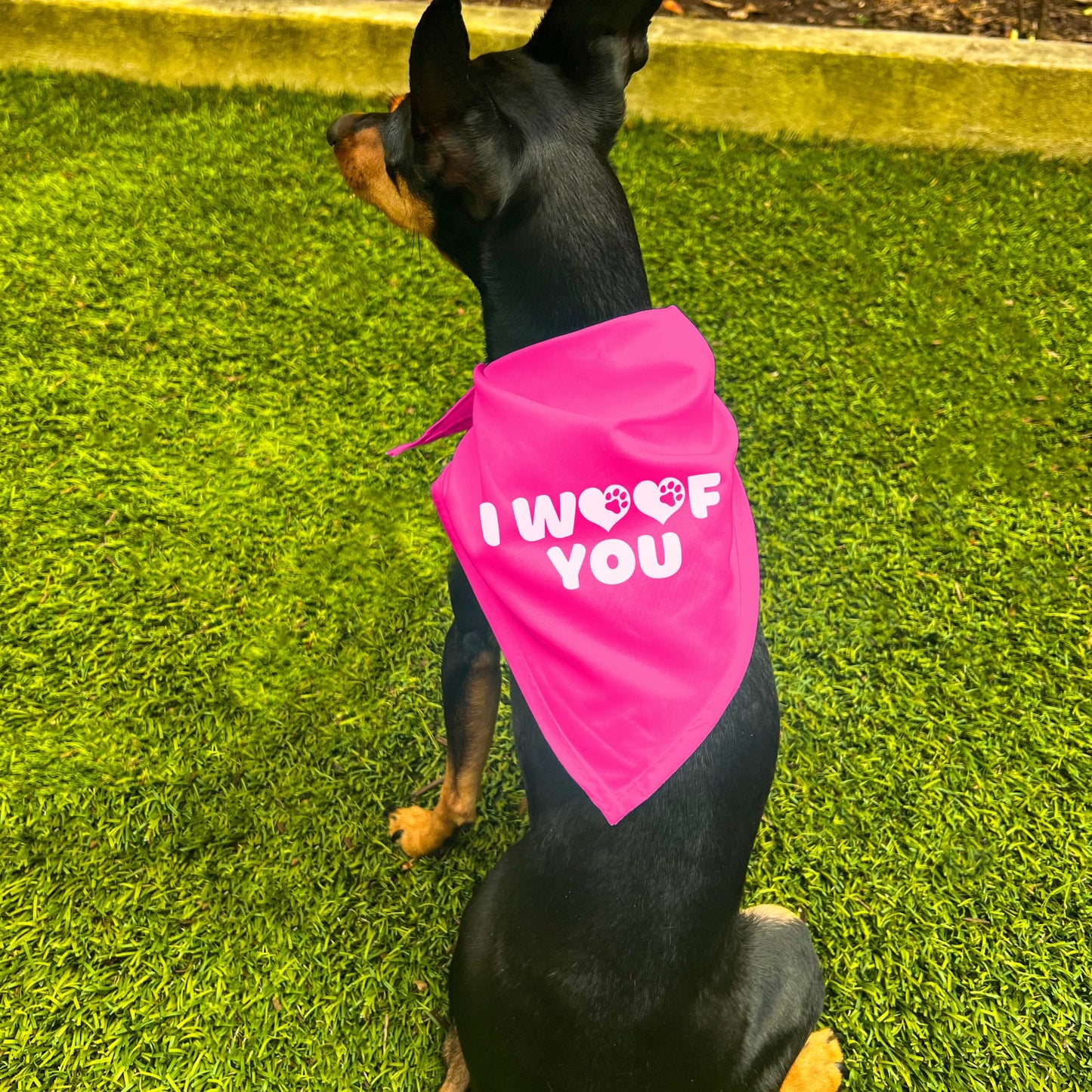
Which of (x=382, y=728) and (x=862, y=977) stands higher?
(x=382, y=728)

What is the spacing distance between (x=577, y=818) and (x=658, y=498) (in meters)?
0.63

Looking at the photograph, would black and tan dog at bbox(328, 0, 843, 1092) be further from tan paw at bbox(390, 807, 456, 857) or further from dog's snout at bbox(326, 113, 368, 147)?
tan paw at bbox(390, 807, 456, 857)

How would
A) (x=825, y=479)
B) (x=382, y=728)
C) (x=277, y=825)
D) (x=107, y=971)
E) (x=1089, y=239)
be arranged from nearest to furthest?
(x=107, y=971), (x=277, y=825), (x=382, y=728), (x=825, y=479), (x=1089, y=239)

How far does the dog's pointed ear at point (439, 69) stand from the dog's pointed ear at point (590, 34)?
1.29ft

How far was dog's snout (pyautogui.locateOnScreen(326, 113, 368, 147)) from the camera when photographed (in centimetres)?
215

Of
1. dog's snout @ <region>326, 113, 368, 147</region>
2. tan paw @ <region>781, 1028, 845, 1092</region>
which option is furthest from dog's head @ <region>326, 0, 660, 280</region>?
tan paw @ <region>781, 1028, 845, 1092</region>

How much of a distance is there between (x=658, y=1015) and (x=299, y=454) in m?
2.34

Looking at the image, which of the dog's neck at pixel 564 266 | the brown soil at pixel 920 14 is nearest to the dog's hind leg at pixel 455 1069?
the dog's neck at pixel 564 266

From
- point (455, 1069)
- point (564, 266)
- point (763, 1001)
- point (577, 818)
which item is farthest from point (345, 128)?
point (455, 1069)

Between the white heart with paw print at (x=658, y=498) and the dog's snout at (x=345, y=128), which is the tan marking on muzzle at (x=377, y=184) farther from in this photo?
the white heart with paw print at (x=658, y=498)

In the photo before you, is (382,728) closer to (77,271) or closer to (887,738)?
(887,738)

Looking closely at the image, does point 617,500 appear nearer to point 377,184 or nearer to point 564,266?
point 564,266

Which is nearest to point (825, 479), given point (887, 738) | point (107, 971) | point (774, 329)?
point (774, 329)

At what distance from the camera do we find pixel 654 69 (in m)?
4.17
